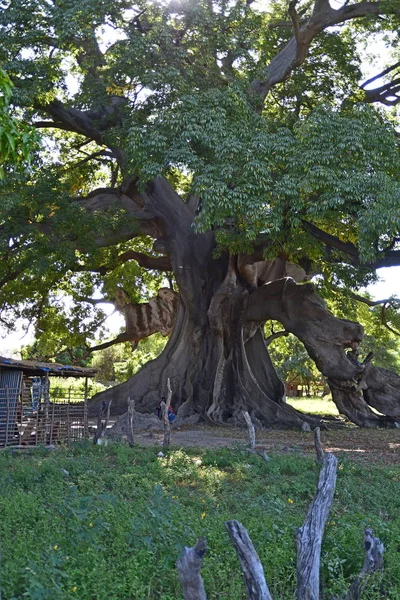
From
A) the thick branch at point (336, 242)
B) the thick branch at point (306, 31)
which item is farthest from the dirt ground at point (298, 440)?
the thick branch at point (306, 31)

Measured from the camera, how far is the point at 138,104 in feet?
59.6

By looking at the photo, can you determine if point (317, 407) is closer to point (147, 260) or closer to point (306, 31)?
point (147, 260)

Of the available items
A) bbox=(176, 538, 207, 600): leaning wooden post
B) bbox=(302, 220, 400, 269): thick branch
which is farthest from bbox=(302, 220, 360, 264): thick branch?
bbox=(176, 538, 207, 600): leaning wooden post

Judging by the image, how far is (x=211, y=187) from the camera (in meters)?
14.8

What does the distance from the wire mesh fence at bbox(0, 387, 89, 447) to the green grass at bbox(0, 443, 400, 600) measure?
295 centimetres

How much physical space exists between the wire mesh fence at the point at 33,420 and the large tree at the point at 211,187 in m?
4.59

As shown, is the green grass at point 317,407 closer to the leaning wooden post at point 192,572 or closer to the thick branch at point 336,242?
the thick branch at point 336,242

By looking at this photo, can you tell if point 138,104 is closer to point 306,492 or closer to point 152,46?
point 152,46

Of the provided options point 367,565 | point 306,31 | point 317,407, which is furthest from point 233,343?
point 367,565

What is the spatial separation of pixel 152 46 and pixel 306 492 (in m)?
11.4

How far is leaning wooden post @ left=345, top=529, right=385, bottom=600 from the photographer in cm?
527

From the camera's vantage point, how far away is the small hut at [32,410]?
15.0 meters

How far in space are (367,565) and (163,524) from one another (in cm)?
187

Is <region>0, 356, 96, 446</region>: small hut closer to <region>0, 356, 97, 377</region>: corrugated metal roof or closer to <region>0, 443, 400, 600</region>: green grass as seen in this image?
<region>0, 356, 97, 377</region>: corrugated metal roof
